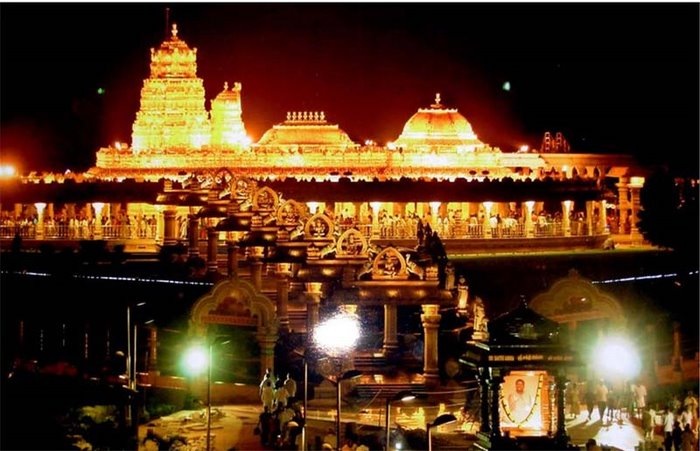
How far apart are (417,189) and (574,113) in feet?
49.7

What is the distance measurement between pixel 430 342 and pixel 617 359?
2.32m

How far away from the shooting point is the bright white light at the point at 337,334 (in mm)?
25422

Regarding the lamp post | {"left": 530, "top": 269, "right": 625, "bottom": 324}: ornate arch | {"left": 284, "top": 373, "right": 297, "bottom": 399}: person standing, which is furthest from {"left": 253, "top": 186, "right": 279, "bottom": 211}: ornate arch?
{"left": 284, "top": 373, "right": 297, "bottom": 399}: person standing

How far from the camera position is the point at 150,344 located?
26.4 m

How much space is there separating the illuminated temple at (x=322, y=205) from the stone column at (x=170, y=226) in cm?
→ 4

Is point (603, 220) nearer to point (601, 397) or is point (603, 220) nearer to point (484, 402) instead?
point (601, 397)

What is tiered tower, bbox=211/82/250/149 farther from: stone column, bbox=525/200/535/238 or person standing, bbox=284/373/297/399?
person standing, bbox=284/373/297/399

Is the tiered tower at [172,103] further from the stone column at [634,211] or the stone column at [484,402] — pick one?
the stone column at [484,402]

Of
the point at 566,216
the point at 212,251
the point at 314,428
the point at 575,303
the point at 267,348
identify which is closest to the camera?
the point at 314,428

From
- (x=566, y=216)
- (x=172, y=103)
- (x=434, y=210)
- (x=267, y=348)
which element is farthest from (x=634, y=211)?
(x=267, y=348)

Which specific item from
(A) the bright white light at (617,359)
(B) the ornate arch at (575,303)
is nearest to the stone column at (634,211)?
(B) the ornate arch at (575,303)

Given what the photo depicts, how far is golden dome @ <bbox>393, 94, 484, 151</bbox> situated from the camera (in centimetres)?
4919

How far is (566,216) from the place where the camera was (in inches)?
1667

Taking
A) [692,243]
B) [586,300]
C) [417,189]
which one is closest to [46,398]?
[586,300]
